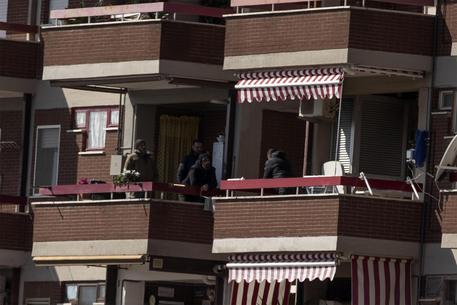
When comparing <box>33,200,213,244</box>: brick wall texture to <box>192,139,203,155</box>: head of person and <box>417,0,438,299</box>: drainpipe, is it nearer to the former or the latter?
<box>192,139,203,155</box>: head of person

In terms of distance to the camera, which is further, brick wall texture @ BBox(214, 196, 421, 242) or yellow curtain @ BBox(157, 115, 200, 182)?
yellow curtain @ BBox(157, 115, 200, 182)

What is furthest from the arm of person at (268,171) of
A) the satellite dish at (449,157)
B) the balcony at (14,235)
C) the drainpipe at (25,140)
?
the drainpipe at (25,140)

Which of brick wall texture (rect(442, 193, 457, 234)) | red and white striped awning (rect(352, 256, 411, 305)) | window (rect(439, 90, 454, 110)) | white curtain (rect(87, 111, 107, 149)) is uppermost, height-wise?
window (rect(439, 90, 454, 110))

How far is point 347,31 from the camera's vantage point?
139ft

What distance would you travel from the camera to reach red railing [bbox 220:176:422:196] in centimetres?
4209

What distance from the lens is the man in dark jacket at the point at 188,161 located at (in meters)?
45.6

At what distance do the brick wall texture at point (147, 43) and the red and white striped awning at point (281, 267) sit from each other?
3972 millimetres

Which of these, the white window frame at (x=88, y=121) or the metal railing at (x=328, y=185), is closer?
the metal railing at (x=328, y=185)

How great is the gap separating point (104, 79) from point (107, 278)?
3715mm

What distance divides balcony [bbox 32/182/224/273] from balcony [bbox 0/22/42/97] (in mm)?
3124

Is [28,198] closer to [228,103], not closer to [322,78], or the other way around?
[228,103]

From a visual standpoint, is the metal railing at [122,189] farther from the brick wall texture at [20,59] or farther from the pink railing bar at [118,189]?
the brick wall texture at [20,59]

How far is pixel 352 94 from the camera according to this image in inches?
1750

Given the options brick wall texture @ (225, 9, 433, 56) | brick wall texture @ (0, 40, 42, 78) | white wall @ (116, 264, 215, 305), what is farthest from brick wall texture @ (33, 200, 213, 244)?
brick wall texture @ (0, 40, 42, 78)
